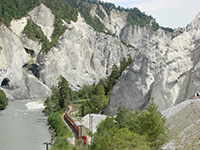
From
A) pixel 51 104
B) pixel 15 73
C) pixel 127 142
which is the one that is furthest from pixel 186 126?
pixel 15 73

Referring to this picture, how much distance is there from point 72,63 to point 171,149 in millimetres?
88068

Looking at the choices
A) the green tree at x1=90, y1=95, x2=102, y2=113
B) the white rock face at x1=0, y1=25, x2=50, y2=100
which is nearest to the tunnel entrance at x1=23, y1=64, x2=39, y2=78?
the white rock face at x1=0, y1=25, x2=50, y2=100

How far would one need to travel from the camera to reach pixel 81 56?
345 feet

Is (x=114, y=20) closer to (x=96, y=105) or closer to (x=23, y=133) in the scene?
(x=96, y=105)

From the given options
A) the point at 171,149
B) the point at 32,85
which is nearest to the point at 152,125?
the point at 171,149

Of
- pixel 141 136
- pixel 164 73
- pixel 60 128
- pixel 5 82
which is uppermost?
pixel 5 82

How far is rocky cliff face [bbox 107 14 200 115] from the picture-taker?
26234 mm

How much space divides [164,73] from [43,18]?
8813 cm

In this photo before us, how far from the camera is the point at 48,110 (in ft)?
162

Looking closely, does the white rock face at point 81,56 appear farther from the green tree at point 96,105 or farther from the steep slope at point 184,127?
the steep slope at point 184,127

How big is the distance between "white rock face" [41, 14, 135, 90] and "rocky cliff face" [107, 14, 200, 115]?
5939cm

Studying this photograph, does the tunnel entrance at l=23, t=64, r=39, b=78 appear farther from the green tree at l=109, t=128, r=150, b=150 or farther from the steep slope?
the green tree at l=109, t=128, r=150, b=150

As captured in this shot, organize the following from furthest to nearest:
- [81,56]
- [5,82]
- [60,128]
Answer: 1. [81,56]
2. [5,82]
3. [60,128]

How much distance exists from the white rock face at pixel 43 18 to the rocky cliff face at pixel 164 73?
75219 millimetres
